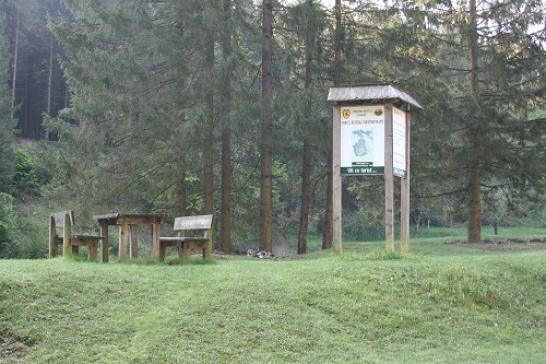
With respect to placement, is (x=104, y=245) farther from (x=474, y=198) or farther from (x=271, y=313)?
(x=474, y=198)

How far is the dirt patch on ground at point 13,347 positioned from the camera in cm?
636

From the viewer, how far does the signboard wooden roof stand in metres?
11.1

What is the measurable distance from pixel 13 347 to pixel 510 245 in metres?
13.2

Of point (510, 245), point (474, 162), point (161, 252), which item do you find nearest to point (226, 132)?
point (474, 162)

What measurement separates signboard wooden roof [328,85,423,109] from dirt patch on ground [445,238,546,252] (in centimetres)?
583

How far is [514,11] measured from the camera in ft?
59.2

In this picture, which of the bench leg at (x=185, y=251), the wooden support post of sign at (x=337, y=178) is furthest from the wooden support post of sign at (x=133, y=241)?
the wooden support post of sign at (x=337, y=178)

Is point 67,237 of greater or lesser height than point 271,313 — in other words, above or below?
above

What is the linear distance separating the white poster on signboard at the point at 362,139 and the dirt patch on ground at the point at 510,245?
554 cm

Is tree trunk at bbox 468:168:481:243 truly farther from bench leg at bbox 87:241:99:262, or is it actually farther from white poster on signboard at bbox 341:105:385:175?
bench leg at bbox 87:241:99:262

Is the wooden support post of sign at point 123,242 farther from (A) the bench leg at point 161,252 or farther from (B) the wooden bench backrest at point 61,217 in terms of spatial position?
(B) the wooden bench backrest at point 61,217

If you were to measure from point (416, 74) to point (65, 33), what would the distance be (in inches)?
417

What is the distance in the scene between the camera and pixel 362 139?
11.4m

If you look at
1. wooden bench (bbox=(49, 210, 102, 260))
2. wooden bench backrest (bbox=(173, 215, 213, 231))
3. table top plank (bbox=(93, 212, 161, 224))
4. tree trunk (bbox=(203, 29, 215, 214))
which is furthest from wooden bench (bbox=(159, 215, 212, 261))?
Answer: tree trunk (bbox=(203, 29, 215, 214))
